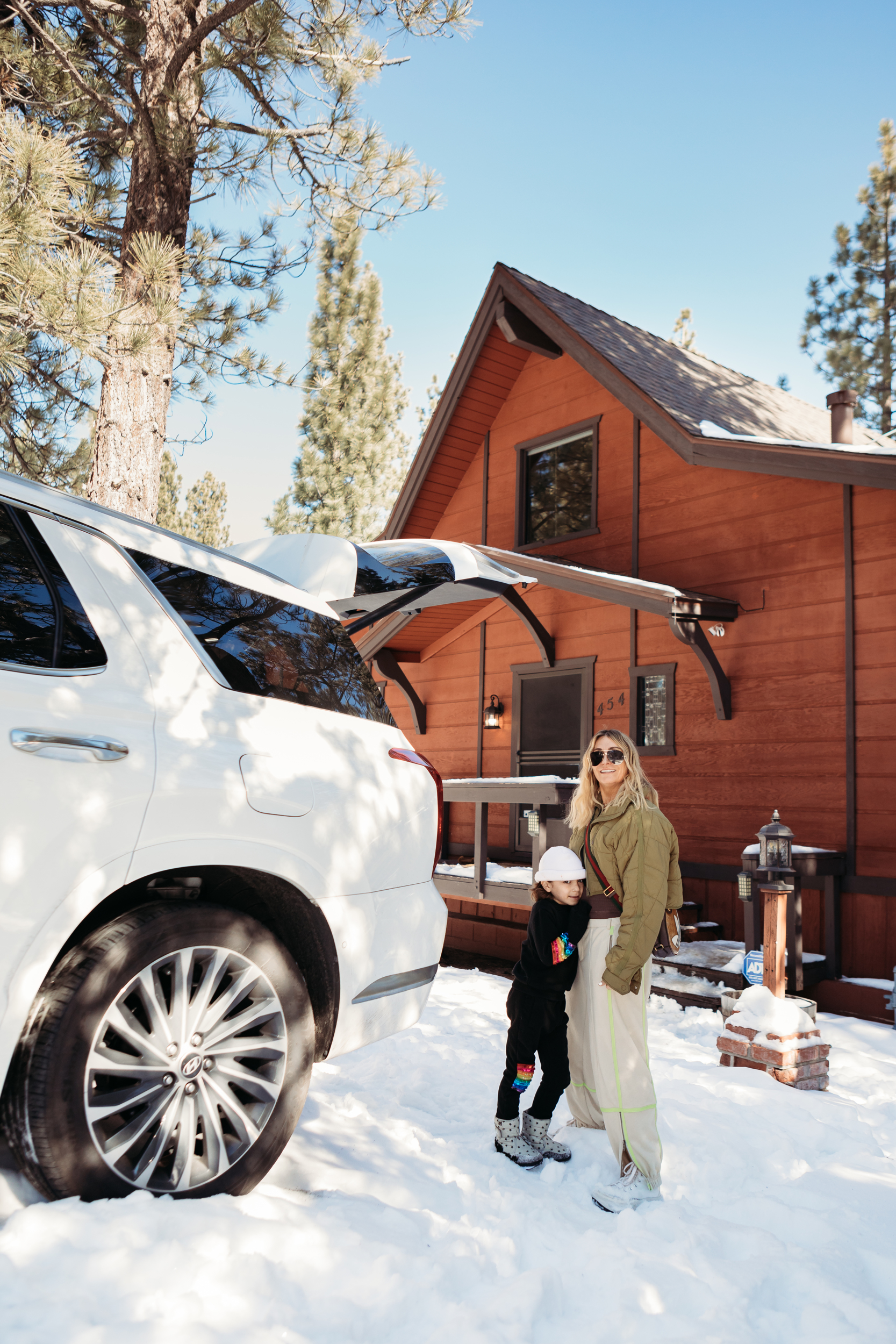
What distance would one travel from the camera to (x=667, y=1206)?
3209 millimetres

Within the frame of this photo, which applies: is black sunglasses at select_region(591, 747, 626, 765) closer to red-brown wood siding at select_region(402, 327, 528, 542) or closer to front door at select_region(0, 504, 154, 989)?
front door at select_region(0, 504, 154, 989)

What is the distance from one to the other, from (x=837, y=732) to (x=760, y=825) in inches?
45.4

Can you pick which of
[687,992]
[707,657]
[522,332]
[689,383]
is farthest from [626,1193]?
[522,332]

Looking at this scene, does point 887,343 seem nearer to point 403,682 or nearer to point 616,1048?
point 403,682

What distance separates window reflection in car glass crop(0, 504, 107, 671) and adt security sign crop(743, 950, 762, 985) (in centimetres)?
484

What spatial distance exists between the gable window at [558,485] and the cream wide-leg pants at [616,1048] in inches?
297

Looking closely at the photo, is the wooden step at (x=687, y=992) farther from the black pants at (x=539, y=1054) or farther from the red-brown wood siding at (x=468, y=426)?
the red-brown wood siding at (x=468, y=426)

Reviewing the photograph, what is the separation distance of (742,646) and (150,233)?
638 centimetres

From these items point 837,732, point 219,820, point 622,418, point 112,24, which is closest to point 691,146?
A: point 622,418

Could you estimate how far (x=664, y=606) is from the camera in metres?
8.24

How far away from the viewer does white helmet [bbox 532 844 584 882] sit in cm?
359

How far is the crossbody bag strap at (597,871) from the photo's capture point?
365cm

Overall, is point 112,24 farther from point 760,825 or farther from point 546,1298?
point 546,1298

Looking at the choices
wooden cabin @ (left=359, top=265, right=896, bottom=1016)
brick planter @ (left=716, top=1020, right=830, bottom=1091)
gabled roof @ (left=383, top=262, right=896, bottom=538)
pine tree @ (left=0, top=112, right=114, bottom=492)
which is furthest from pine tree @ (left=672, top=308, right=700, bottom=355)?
brick planter @ (left=716, top=1020, right=830, bottom=1091)
